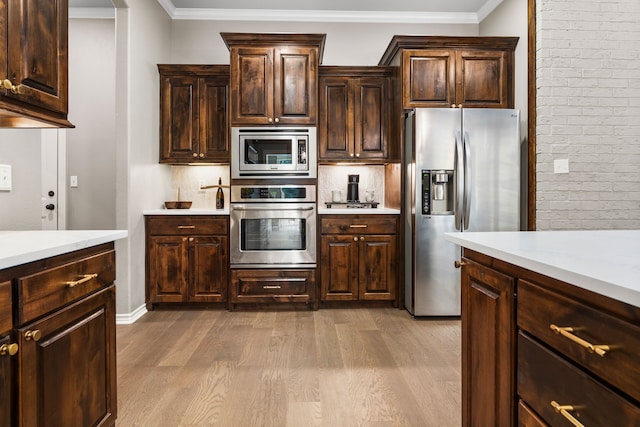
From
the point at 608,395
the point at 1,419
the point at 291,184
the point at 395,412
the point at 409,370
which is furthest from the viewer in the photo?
the point at 291,184

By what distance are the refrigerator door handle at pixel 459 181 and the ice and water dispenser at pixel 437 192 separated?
68 mm

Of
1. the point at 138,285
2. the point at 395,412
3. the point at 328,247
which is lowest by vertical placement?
the point at 395,412

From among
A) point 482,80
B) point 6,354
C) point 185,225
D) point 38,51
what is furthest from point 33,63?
point 482,80

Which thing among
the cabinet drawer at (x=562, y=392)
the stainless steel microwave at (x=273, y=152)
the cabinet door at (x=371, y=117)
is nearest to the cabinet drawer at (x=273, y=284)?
the stainless steel microwave at (x=273, y=152)

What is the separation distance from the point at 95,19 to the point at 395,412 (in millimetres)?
4712

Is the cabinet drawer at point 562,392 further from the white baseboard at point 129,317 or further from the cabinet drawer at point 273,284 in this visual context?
the white baseboard at point 129,317

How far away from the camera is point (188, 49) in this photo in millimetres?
4449

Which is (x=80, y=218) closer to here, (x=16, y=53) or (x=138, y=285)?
(x=138, y=285)

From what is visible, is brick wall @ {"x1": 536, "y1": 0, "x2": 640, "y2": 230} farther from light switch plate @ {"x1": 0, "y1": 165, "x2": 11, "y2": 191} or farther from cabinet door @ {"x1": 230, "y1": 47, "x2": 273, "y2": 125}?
light switch plate @ {"x1": 0, "y1": 165, "x2": 11, "y2": 191}

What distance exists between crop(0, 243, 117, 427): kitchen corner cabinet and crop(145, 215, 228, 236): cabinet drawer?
2.09m

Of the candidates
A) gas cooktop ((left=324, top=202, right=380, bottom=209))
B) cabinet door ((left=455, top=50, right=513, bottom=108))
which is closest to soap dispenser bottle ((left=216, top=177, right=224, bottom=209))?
gas cooktop ((left=324, top=202, right=380, bottom=209))

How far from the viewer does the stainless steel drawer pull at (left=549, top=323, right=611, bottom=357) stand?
0.75 meters

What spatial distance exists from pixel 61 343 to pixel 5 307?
0.28 meters

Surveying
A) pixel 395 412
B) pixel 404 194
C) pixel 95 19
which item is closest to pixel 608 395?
pixel 395 412
